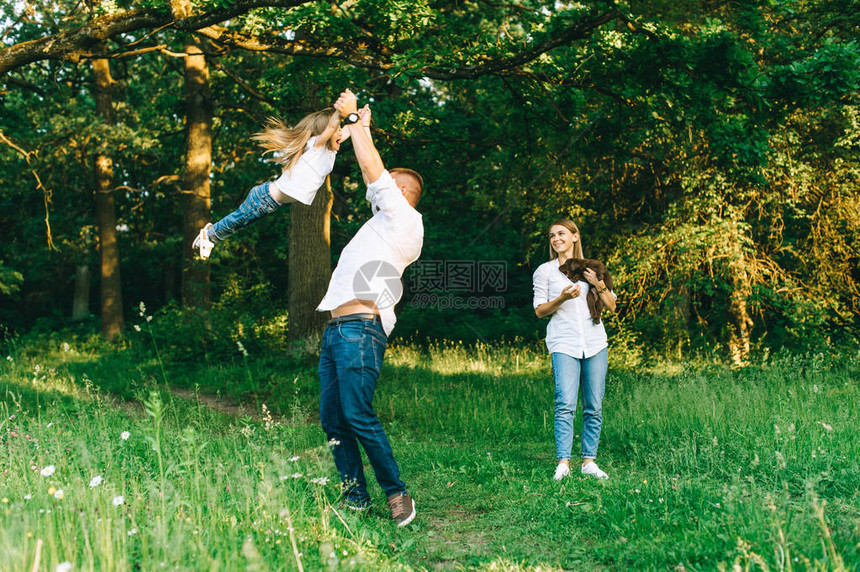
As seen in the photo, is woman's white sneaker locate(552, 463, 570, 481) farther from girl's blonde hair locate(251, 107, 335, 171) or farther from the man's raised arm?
girl's blonde hair locate(251, 107, 335, 171)

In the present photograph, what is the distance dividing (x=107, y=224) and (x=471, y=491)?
1790 cm

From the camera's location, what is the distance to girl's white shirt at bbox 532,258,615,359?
548 cm

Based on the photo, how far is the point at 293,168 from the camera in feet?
12.2

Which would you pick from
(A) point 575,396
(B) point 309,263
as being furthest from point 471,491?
(B) point 309,263

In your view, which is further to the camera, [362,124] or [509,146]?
[509,146]

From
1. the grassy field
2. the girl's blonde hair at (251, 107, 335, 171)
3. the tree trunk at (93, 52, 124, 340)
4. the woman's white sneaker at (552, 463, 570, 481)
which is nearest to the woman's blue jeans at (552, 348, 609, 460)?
the woman's white sneaker at (552, 463, 570, 481)

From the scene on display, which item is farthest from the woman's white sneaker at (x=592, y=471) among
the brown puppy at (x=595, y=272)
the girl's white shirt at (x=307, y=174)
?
the girl's white shirt at (x=307, y=174)

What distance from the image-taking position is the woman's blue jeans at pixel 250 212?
361 cm

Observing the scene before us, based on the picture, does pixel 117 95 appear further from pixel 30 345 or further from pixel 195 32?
pixel 195 32

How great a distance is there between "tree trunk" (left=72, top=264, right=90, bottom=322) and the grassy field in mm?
18351

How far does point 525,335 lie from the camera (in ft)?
59.6

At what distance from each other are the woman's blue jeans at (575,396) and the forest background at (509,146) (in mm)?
4065

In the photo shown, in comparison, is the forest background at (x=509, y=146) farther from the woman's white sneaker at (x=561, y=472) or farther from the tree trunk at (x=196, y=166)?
the woman's white sneaker at (x=561, y=472)

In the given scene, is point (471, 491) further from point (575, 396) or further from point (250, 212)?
point (250, 212)
